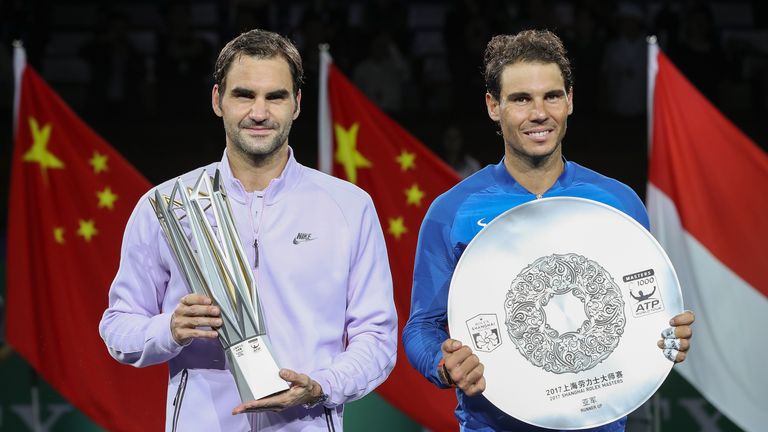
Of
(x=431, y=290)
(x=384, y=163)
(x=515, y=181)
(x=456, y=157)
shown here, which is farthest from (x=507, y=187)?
(x=456, y=157)

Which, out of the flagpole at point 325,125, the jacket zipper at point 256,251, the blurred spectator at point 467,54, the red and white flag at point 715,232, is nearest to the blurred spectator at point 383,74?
the blurred spectator at point 467,54

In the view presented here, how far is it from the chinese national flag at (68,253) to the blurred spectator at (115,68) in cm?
253

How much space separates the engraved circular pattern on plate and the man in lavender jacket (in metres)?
0.31

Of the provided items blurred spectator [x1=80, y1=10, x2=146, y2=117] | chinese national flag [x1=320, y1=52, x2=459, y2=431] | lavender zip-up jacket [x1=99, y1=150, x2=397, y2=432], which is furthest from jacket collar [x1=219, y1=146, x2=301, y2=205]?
blurred spectator [x1=80, y1=10, x2=146, y2=117]

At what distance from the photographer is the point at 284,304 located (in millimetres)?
2766

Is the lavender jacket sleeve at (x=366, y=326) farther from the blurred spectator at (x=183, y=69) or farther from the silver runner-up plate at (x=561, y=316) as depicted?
the blurred spectator at (x=183, y=69)

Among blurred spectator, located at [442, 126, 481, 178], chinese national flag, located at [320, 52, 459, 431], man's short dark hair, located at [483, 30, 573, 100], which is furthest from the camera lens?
blurred spectator, located at [442, 126, 481, 178]

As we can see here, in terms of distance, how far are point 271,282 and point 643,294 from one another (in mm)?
806

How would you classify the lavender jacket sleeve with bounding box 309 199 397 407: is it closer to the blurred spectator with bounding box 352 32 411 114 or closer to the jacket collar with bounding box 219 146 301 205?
the jacket collar with bounding box 219 146 301 205

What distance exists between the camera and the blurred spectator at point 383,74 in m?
7.66

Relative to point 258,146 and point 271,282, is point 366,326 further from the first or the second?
point 258,146

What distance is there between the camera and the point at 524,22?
827 centimetres

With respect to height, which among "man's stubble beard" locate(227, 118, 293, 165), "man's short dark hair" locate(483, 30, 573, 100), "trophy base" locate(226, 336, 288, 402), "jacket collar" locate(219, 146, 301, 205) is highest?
"man's short dark hair" locate(483, 30, 573, 100)

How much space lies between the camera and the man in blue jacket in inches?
112
